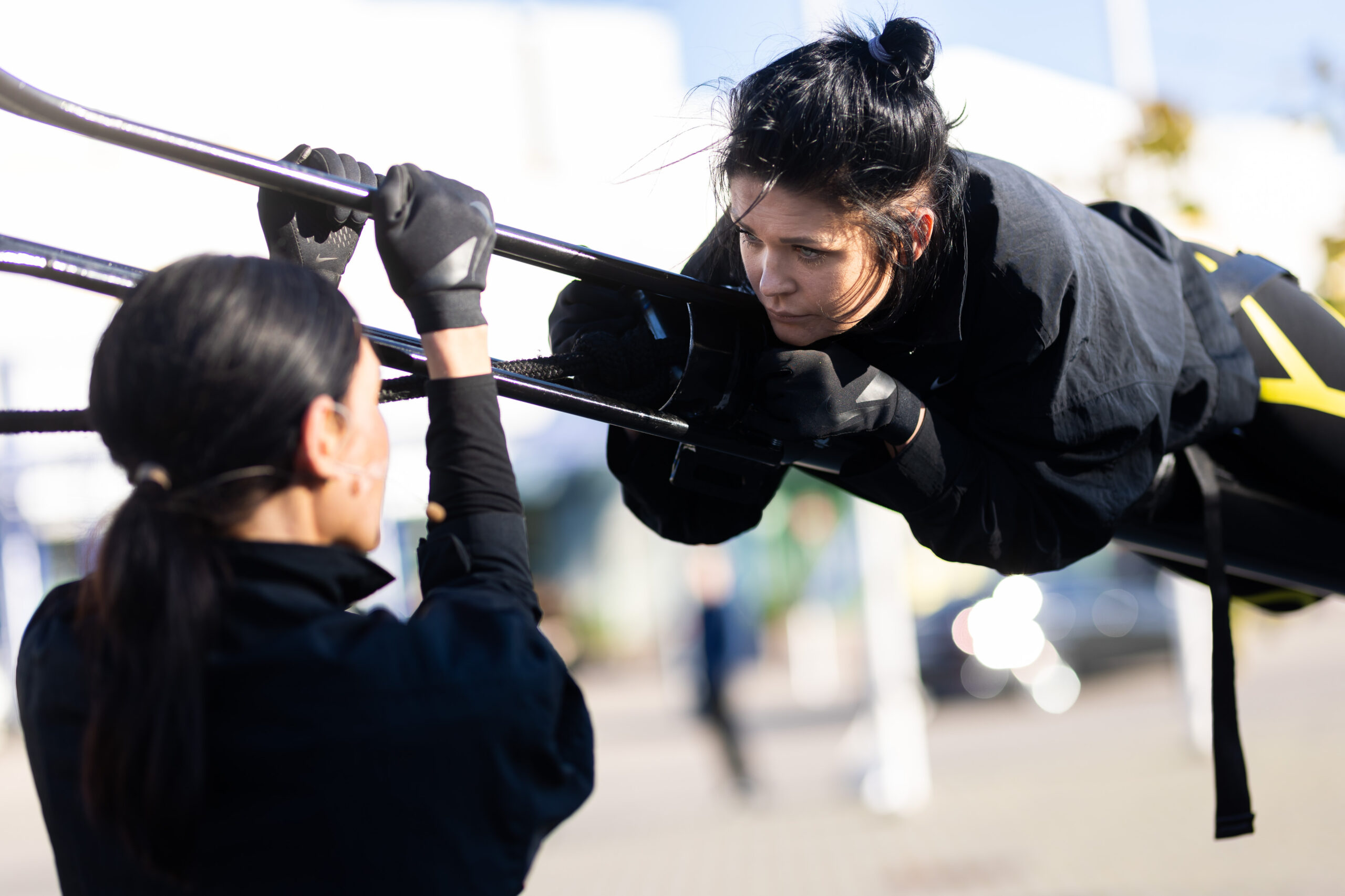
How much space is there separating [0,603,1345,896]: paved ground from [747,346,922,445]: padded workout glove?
13.7 feet

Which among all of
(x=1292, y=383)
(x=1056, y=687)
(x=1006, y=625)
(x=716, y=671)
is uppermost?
(x=1292, y=383)

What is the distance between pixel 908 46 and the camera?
1558mm

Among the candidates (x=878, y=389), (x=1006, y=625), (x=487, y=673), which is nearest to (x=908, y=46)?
(x=878, y=389)

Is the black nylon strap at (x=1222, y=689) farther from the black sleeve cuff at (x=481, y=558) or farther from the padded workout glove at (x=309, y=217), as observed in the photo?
the padded workout glove at (x=309, y=217)

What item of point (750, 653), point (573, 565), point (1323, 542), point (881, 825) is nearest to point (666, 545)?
point (750, 653)

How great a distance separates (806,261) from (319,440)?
2.46 feet

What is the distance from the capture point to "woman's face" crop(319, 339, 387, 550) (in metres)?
1.15

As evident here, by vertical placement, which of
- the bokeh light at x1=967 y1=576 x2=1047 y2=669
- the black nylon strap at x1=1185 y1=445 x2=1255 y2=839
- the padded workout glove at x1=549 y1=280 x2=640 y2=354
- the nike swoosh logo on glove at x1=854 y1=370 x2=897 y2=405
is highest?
the padded workout glove at x1=549 y1=280 x2=640 y2=354

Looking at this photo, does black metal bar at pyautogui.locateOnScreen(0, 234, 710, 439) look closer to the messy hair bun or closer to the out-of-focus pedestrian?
the messy hair bun

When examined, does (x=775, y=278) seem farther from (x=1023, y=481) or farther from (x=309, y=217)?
(x=309, y=217)

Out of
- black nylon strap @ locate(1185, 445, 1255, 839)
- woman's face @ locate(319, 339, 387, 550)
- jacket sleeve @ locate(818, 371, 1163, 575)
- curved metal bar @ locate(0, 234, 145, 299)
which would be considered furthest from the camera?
black nylon strap @ locate(1185, 445, 1255, 839)

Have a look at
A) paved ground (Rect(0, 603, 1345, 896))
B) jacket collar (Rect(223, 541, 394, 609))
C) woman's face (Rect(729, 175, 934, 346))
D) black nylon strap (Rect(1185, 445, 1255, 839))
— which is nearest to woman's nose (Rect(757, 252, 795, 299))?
woman's face (Rect(729, 175, 934, 346))

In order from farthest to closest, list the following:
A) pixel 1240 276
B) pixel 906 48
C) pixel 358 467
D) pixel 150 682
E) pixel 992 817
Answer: pixel 992 817 → pixel 1240 276 → pixel 906 48 → pixel 358 467 → pixel 150 682

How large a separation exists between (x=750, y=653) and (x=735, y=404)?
1565 centimetres
